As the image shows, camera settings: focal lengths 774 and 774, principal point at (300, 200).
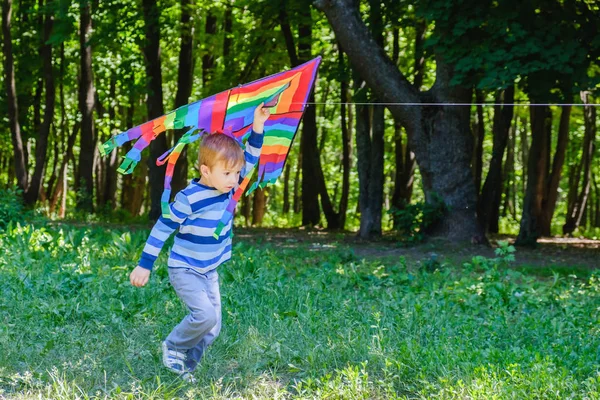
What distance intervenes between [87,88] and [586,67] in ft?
47.2

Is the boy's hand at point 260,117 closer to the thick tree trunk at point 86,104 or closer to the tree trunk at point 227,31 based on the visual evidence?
the tree trunk at point 227,31

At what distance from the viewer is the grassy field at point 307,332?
4.86 meters

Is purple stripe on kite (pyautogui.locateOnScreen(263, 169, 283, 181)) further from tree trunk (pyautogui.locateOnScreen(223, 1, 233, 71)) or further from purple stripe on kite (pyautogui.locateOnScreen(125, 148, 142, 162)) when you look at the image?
tree trunk (pyautogui.locateOnScreen(223, 1, 233, 71))

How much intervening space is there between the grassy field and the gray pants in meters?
0.20

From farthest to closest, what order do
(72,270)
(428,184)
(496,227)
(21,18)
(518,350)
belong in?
(21,18), (496,227), (428,184), (72,270), (518,350)

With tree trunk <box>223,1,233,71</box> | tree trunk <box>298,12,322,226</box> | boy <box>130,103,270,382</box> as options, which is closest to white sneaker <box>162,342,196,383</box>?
boy <box>130,103,270,382</box>

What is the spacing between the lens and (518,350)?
217 inches

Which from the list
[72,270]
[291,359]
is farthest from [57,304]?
[291,359]

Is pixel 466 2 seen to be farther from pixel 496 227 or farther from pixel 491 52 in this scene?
pixel 496 227

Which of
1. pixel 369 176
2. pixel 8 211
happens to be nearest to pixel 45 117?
pixel 8 211

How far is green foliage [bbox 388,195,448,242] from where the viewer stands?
13234 millimetres

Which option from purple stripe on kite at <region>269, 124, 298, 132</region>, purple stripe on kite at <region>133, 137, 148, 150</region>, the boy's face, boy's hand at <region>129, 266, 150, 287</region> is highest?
purple stripe on kite at <region>269, 124, 298, 132</region>

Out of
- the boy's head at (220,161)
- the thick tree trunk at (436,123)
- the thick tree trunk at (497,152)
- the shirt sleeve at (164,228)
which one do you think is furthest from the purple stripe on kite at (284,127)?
the thick tree trunk at (497,152)

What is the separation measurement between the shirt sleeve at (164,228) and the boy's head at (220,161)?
0.73 ft
